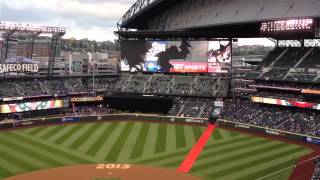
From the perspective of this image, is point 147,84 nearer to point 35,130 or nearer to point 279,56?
point 279,56

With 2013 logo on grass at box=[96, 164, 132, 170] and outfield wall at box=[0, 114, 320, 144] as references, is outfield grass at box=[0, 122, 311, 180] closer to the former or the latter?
2013 logo on grass at box=[96, 164, 132, 170]

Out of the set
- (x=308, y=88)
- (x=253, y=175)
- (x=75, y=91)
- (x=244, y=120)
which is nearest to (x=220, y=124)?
(x=244, y=120)

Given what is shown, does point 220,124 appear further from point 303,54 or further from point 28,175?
point 28,175

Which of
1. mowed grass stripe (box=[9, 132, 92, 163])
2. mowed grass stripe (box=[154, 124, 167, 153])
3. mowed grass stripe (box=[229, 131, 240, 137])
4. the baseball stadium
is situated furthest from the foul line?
mowed grass stripe (box=[9, 132, 92, 163])

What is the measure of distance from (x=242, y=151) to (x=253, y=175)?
9954 mm

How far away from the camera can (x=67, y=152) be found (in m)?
47.0

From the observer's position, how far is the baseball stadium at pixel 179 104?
41938 mm

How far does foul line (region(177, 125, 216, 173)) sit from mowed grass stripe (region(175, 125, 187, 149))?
1.82m

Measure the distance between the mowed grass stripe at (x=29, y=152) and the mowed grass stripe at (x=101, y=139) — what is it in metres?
4.97

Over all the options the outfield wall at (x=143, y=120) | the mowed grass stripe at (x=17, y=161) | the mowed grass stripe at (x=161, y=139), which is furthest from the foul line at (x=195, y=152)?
the mowed grass stripe at (x=17, y=161)

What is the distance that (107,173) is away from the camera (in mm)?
38156

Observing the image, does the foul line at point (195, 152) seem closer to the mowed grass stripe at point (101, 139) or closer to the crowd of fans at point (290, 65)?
the mowed grass stripe at point (101, 139)

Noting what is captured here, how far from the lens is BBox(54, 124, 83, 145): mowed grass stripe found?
53.1 m

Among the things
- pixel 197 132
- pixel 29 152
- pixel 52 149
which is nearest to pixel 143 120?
pixel 197 132
